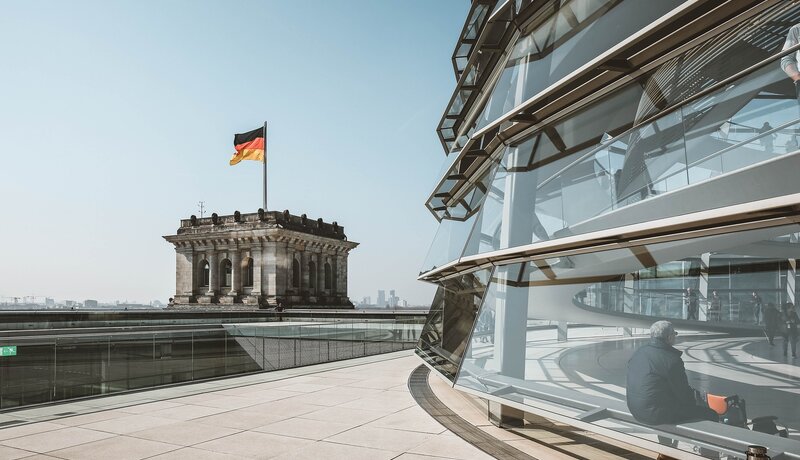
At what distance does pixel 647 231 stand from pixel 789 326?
1386mm

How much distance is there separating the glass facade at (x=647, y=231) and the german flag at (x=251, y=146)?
55.0 m

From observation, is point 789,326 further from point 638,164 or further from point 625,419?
point 638,164

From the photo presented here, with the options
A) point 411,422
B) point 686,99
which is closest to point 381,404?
point 411,422

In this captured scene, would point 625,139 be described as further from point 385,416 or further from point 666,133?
point 385,416

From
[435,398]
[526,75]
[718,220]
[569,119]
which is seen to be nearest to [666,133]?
[718,220]

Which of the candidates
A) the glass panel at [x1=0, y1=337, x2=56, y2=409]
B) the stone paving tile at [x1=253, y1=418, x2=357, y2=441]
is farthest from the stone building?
the stone paving tile at [x1=253, y1=418, x2=357, y2=441]

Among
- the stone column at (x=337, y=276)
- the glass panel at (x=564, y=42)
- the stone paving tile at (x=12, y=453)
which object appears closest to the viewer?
the glass panel at (x=564, y=42)

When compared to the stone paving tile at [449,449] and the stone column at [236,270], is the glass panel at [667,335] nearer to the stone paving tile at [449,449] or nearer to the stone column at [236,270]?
the stone paving tile at [449,449]

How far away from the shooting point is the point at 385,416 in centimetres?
946

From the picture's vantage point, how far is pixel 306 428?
339 inches

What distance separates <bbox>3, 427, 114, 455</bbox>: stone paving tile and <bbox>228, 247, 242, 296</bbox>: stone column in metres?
51.9

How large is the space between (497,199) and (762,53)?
3626 millimetres

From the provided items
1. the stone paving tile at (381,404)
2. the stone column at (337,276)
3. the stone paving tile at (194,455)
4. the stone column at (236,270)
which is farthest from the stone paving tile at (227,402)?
the stone column at (337,276)

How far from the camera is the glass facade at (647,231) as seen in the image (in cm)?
418
